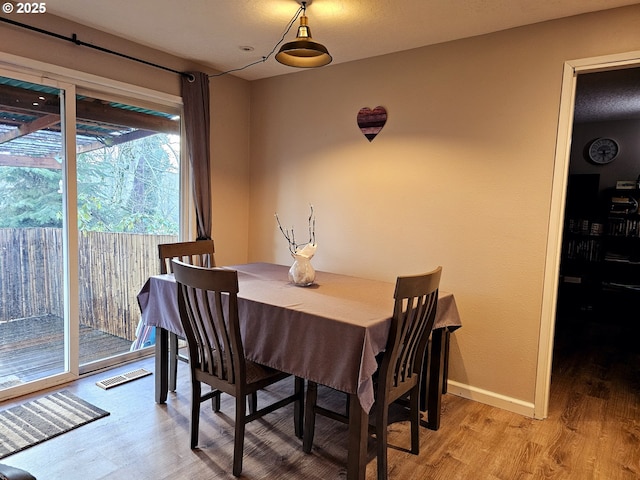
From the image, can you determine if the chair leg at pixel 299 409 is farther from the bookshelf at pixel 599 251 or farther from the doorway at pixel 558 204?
the bookshelf at pixel 599 251

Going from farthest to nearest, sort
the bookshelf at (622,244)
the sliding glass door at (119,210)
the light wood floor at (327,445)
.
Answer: the bookshelf at (622,244) → the sliding glass door at (119,210) → the light wood floor at (327,445)

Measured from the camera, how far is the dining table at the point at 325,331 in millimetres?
1749

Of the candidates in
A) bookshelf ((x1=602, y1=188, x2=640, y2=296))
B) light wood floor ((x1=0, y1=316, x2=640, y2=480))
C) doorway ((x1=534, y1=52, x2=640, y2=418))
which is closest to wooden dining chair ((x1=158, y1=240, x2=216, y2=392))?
light wood floor ((x1=0, y1=316, x2=640, y2=480))

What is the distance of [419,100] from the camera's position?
2.95 metres

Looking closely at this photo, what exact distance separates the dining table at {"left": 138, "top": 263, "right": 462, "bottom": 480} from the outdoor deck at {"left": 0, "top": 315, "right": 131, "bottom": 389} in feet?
2.42

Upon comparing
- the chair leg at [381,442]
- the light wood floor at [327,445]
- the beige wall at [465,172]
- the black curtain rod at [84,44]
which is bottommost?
the light wood floor at [327,445]

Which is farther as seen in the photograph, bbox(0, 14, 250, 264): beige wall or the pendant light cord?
bbox(0, 14, 250, 264): beige wall

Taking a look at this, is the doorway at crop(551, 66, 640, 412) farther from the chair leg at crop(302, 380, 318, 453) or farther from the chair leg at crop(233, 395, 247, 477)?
the chair leg at crop(233, 395, 247, 477)

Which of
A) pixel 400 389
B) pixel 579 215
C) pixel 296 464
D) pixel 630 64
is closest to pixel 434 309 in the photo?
pixel 400 389

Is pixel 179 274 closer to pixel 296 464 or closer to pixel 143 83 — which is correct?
pixel 296 464

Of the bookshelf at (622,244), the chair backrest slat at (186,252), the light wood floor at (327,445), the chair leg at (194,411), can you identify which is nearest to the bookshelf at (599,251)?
the bookshelf at (622,244)

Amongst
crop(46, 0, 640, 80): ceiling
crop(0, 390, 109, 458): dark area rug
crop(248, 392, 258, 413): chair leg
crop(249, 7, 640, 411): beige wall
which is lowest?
crop(0, 390, 109, 458): dark area rug

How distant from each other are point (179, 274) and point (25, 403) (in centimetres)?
150

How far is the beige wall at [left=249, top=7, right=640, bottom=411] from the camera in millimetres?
2514
